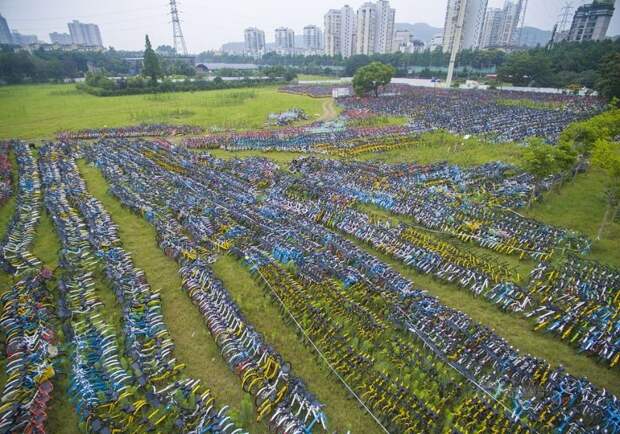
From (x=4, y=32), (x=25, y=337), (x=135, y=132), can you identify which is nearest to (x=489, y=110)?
(x=135, y=132)

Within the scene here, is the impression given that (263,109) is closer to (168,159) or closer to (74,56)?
(168,159)

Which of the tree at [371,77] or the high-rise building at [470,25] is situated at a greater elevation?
the high-rise building at [470,25]

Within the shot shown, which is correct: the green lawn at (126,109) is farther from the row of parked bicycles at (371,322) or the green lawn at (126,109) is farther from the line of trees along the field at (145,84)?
the row of parked bicycles at (371,322)

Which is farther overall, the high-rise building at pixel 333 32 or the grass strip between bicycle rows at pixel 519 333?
the high-rise building at pixel 333 32

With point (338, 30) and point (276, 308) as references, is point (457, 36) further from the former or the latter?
point (338, 30)

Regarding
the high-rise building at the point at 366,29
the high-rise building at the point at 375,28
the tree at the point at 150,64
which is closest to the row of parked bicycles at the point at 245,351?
the tree at the point at 150,64

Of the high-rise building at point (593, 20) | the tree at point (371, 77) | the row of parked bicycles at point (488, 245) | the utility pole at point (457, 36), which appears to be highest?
the high-rise building at point (593, 20)
